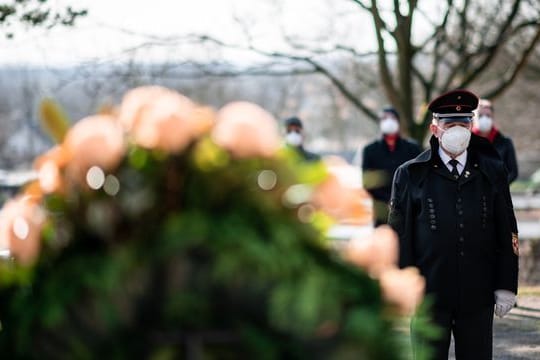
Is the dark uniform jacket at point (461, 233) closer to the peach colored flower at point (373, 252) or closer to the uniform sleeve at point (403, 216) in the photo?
the uniform sleeve at point (403, 216)

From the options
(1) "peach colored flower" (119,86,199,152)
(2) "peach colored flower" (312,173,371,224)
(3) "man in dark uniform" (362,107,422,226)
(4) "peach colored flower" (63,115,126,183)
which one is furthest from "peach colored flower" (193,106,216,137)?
(3) "man in dark uniform" (362,107,422,226)

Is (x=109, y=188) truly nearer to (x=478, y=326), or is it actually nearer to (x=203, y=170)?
(x=203, y=170)

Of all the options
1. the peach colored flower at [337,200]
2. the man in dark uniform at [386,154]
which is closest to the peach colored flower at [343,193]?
the peach colored flower at [337,200]

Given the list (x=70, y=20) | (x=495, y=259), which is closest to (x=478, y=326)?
(x=495, y=259)

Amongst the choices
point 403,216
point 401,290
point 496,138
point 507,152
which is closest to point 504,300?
point 403,216

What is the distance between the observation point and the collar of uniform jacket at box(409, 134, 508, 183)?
6523mm

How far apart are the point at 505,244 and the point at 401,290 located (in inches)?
137

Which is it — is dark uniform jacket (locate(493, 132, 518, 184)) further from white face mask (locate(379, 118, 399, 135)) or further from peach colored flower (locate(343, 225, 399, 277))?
peach colored flower (locate(343, 225, 399, 277))

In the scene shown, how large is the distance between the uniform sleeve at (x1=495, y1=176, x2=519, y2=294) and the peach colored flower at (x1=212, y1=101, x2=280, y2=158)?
374 centimetres

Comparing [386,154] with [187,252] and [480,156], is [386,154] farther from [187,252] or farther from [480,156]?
[187,252]

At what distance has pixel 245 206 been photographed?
2.86 m

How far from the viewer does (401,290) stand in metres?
3.07

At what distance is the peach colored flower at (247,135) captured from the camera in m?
2.86

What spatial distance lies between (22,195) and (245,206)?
0.66 metres
